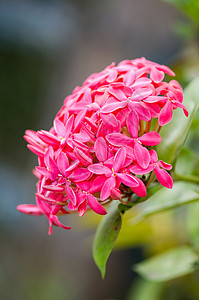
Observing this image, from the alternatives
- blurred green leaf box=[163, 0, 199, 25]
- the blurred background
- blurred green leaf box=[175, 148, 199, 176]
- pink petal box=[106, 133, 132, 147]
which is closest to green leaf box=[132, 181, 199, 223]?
blurred green leaf box=[175, 148, 199, 176]

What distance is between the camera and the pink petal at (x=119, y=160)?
1.36 ft

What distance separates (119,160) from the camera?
1.36 feet

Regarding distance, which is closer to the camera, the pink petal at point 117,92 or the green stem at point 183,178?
the pink petal at point 117,92

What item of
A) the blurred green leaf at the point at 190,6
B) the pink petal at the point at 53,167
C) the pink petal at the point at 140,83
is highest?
the blurred green leaf at the point at 190,6

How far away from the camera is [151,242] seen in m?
1.13

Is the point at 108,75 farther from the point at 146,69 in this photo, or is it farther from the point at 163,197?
the point at 163,197

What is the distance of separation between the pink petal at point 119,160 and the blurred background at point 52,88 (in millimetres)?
1532

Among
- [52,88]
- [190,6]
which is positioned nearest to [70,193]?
[190,6]

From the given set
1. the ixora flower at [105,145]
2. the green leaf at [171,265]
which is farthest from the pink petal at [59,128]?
the green leaf at [171,265]

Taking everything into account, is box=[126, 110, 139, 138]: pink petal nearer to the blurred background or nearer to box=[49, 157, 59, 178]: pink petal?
box=[49, 157, 59, 178]: pink petal

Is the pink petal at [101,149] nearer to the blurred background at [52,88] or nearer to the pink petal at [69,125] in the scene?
the pink petal at [69,125]

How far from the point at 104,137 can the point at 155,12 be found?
1.93 meters

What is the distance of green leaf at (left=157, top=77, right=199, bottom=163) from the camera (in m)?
0.52

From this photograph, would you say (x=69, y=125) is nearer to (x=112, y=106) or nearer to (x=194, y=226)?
(x=112, y=106)
